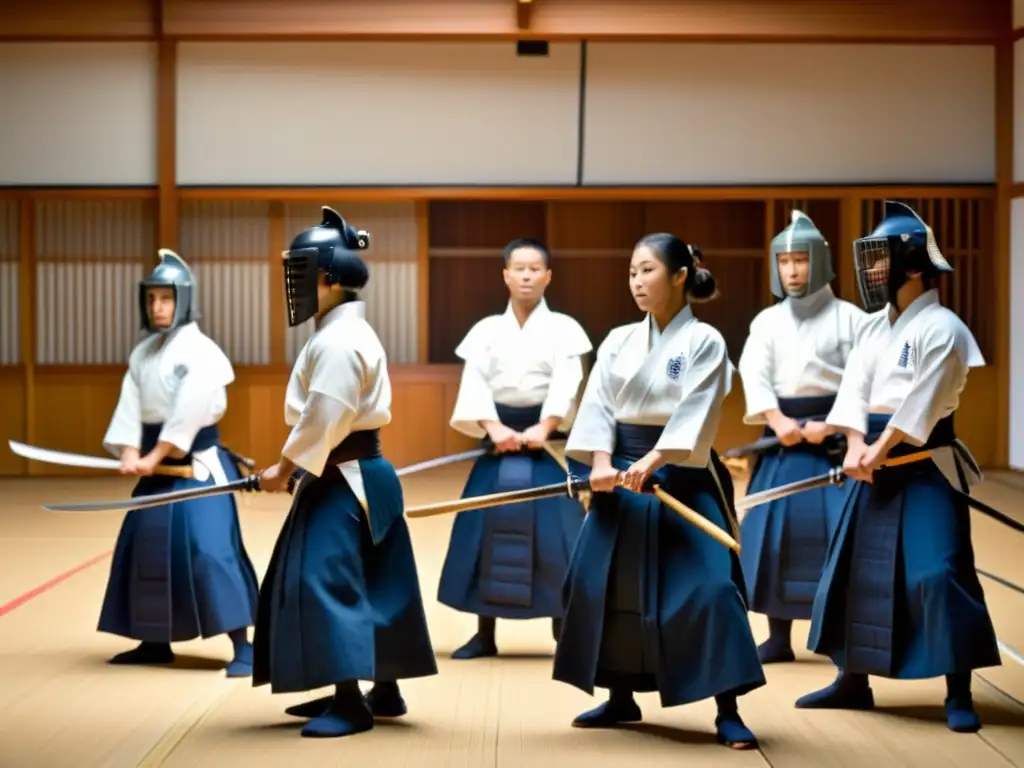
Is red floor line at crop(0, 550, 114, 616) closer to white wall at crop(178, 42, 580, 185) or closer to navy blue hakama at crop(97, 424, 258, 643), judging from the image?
navy blue hakama at crop(97, 424, 258, 643)

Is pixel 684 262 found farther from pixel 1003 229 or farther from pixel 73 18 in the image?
pixel 73 18

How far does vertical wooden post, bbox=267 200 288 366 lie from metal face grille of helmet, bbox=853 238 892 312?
20.5ft

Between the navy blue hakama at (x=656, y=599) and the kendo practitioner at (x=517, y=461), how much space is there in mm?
1103

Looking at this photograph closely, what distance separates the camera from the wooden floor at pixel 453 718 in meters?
3.64

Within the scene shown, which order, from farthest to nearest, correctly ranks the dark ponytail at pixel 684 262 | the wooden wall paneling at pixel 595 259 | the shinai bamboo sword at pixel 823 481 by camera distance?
the wooden wall paneling at pixel 595 259 < the shinai bamboo sword at pixel 823 481 < the dark ponytail at pixel 684 262

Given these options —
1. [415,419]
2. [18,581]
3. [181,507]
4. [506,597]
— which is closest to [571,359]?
[506,597]

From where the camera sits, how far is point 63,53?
32.5 feet

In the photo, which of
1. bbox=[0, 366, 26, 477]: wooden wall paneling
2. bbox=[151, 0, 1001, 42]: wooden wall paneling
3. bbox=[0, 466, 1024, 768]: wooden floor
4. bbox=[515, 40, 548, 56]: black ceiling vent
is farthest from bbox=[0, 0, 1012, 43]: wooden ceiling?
bbox=[0, 466, 1024, 768]: wooden floor

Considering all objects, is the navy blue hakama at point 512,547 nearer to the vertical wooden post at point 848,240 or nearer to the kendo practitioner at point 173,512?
the kendo practitioner at point 173,512

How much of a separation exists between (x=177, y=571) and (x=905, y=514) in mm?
2258

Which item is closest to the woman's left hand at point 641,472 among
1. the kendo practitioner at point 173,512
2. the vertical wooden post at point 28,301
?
the kendo practitioner at point 173,512

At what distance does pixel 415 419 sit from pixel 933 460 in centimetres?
635

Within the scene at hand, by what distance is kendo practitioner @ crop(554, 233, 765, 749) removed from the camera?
12.2ft

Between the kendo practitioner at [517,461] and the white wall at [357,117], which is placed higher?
the white wall at [357,117]
